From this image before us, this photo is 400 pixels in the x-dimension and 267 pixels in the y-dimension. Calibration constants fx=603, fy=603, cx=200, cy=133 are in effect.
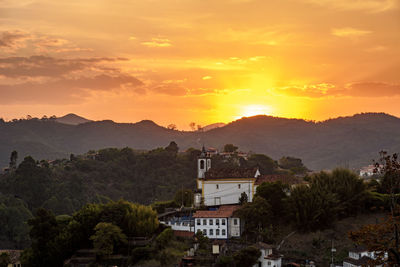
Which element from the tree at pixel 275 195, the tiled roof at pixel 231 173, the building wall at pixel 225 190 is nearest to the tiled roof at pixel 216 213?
the tree at pixel 275 195

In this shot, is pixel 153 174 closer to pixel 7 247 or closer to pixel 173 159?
pixel 173 159

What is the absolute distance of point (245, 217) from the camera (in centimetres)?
4375

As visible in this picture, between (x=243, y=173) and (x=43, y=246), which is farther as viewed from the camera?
(x=243, y=173)

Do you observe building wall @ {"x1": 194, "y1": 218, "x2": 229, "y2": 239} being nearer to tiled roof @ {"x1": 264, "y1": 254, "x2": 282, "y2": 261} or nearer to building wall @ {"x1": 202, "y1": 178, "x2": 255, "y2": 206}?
tiled roof @ {"x1": 264, "y1": 254, "x2": 282, "y2": 261}

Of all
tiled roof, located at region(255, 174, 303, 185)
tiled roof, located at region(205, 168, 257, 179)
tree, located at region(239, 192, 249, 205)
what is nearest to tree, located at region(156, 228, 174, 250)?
tree, located at region(239, 192, 249, 205)

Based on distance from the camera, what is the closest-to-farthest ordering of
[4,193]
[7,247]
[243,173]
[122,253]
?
[122,253], [243,173], [7,247], [4,193]

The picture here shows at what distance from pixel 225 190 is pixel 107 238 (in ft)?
40.4

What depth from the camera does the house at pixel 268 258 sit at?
39.2 metres

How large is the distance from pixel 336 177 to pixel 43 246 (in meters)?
22.8

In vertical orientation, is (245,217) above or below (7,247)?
above

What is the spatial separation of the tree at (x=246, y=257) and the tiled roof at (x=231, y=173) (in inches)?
467

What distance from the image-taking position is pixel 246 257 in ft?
127

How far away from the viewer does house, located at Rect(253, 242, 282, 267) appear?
3916cm

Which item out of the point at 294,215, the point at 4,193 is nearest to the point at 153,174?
the point at 4,193
